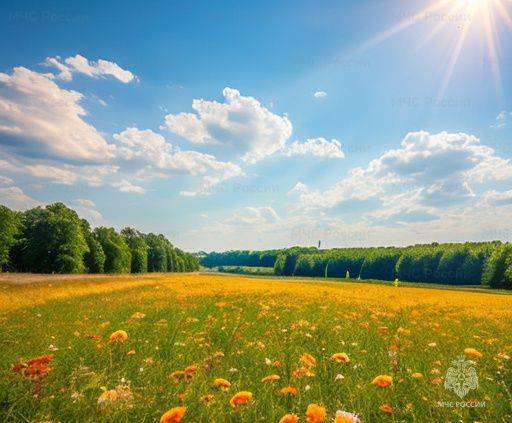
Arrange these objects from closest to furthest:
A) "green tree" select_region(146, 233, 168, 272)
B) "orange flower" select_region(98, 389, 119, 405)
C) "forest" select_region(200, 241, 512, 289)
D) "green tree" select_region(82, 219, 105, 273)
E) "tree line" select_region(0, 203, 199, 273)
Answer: "orange flower" select_region(98, 389, 119, 405) → "tree line" select_region(0, 203, 199, 273) → "green tree" select_region(82, 219, 105, 273) → "forest" select_region(200, 241, 512, 289) → "green tree" select_region(146, 233, 168, 272)

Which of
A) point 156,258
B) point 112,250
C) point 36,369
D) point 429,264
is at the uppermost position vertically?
point 429,264

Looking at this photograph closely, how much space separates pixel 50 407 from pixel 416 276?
125 metres

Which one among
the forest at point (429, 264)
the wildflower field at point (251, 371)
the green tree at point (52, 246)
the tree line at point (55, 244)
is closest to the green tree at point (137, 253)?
the tree line at point (55, 244)

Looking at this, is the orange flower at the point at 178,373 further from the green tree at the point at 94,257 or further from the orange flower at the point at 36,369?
the green tree at the point at 94,257

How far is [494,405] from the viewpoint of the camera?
13.8ft

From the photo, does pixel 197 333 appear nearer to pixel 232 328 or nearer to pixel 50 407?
pixel 232 328

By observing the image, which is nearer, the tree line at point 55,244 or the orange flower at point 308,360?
the orange flower at point 308,360

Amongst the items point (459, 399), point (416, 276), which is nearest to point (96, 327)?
point (459, 399)

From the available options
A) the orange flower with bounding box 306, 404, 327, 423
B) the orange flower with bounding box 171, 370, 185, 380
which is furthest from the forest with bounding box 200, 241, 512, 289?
the orange flower with bounding box 306, 404, 327, 423

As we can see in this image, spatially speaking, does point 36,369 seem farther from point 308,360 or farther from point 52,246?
point 52,246

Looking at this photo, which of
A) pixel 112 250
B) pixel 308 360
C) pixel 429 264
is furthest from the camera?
pixel 429 264

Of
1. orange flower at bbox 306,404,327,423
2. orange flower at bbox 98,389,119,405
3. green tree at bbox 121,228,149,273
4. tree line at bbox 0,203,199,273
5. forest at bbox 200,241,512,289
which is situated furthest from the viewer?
green tree at bbox 121,228,149,273

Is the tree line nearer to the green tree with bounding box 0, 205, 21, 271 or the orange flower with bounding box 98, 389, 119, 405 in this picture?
the green tree with bounding box 0, 205, 21, 271

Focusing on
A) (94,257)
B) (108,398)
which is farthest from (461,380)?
(94,257)
